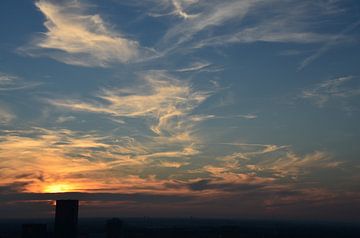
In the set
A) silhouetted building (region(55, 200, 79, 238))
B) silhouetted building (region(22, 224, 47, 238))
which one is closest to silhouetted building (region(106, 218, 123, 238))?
silhouetted building (region(22, 224, 47, 238))

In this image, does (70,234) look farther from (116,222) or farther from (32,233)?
(116,222)

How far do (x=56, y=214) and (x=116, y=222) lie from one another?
36.1 ft

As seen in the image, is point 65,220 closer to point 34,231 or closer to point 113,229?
point 34,231

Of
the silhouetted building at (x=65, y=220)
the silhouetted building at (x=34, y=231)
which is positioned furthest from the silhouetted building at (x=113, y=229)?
the silhouetted building at (x=65, y=220)

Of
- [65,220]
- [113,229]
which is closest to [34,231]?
[65,220]

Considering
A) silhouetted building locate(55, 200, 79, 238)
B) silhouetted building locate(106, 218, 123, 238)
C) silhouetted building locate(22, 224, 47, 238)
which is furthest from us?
silhouetted building locate(106, 218, 123, 238)

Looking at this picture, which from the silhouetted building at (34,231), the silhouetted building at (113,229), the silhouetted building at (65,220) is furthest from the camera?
the silhouetted building at (113,229)

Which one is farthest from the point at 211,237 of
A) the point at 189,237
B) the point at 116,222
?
the point at 116,222

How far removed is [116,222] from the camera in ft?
162

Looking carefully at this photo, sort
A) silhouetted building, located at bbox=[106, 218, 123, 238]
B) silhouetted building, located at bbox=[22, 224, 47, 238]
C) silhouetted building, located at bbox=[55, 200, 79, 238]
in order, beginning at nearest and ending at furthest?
silhouetted building, located at bbox=[55, 200, 79, 238], silhouetted building, located at bbox=[22, 224, 47, 238], silhouetted building, located at bbox=[106, 218, 123, 238]

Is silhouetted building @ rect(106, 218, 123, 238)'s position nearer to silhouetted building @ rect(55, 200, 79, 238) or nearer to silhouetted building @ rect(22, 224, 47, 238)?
silhouetted building @ rect(22, 224, 47, 238)

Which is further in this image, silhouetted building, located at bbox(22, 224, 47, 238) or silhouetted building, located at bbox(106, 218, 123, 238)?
silhouetted building, located at bbox(106, 218, 123, 238)

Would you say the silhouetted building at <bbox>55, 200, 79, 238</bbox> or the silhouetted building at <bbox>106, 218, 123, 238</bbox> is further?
the silhouetted building at <bbox>106, 218, 123, 238</bbox>

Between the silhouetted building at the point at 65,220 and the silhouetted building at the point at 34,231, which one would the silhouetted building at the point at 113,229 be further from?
the silhouetted building at the point at 65,220
